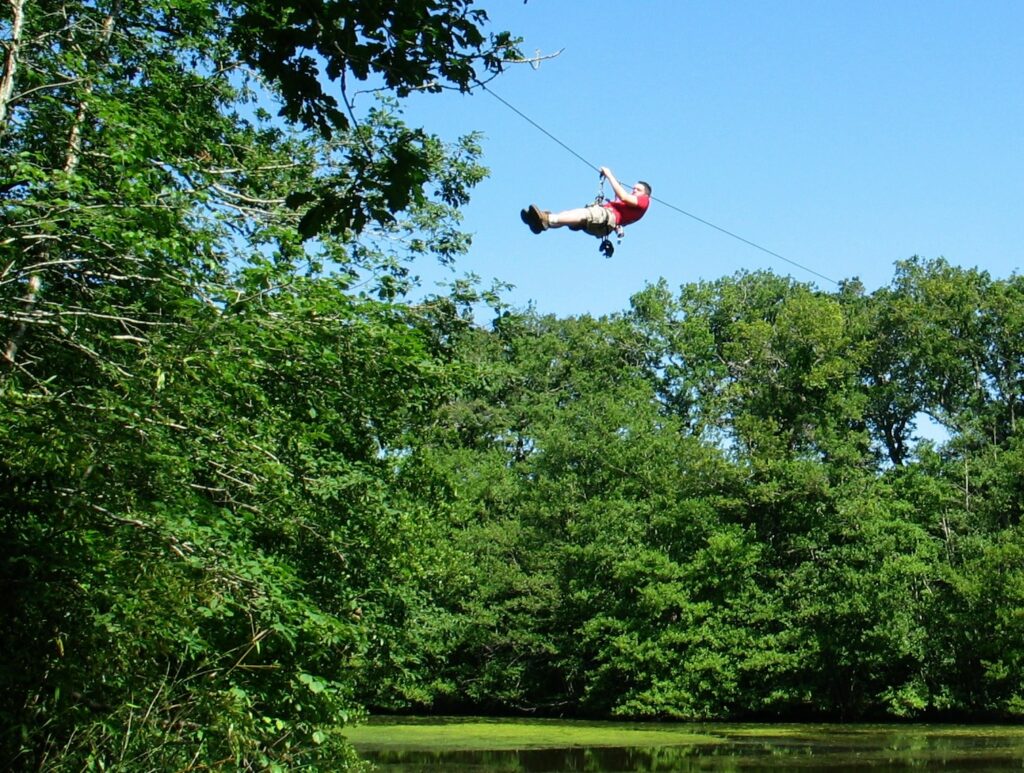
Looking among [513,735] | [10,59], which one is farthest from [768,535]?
[10,59]

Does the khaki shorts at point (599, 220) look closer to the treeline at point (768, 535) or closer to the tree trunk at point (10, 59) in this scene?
the tree trunk at point (10, 59)

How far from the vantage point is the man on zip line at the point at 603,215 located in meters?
7.37

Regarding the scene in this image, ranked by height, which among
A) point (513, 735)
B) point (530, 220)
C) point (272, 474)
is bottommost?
point (513, 735)

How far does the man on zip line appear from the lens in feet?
24.2

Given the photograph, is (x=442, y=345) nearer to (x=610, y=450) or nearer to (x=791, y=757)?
(x=791, y=757)

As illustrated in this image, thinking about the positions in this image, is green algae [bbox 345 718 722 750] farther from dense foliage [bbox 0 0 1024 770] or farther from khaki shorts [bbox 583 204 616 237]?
khaki shorts [bbox 583 204 616 237]

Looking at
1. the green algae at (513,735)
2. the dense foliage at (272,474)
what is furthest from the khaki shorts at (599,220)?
the green algae at (513,735)

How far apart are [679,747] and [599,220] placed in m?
14.7

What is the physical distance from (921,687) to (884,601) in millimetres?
2349

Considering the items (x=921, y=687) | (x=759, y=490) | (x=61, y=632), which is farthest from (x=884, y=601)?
(x=61, y=632)

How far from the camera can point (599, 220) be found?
25.2 feet

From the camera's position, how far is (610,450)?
2989 centimetres

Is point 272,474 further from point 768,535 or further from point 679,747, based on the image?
point 768,535

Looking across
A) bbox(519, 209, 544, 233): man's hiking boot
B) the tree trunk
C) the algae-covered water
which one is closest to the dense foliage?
the tree trunk
